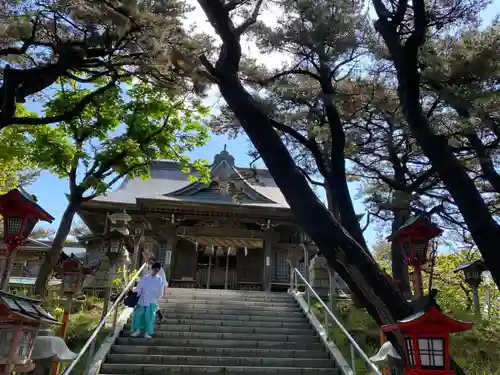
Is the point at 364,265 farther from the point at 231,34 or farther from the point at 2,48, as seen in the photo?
the point at 2,48

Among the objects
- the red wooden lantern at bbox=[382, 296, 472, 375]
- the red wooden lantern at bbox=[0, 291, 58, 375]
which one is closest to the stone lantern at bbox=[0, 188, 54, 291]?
the red wooden lantern at bbox=[0, 291, 58, 375]

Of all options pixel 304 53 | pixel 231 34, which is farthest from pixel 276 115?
pixel 231 34

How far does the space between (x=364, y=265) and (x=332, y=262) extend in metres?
0.43

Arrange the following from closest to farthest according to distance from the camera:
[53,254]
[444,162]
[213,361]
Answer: [444,162] < [213,361] < [53,254]

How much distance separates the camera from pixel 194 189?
58.6ft

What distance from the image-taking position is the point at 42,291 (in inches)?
420

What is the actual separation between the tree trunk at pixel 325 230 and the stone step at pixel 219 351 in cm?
301

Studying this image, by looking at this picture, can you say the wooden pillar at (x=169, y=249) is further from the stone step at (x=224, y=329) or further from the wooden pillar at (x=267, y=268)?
the stone step at (x=224, y=329)

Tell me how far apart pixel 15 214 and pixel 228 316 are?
6.19 meters

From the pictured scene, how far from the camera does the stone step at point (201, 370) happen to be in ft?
24.1

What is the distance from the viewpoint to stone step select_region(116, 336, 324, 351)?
28.3ft

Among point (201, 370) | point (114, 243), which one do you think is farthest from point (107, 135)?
point (201, 370)

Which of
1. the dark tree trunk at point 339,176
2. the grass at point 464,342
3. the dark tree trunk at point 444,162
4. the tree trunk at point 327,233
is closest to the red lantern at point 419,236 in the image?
the dark tree trunk at point 444,162

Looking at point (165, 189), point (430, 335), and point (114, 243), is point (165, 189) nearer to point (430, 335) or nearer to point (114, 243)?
point (114, 243)
